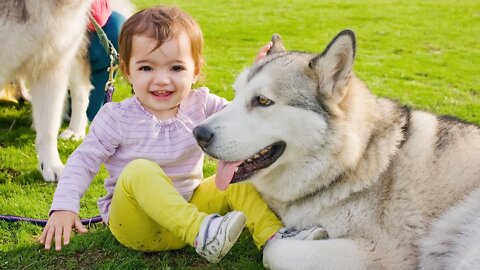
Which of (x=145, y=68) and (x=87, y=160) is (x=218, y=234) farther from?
(x=145, y=68)

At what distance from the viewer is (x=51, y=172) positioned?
4430mm

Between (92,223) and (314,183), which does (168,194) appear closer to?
(314,183)

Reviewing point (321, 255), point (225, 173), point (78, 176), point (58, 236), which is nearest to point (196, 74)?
point (225, 173)

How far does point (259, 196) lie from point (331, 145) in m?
0.63

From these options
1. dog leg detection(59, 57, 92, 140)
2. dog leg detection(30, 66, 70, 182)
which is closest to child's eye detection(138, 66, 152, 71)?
dog leg detection(30, 66, 70, 182)

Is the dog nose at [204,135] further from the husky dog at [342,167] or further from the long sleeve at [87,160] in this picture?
the long sleeve at [87,160]

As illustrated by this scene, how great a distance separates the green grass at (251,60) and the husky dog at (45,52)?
14.8 inches

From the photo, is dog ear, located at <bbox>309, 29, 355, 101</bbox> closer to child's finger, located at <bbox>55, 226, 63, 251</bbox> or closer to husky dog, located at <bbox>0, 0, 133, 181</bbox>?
child's finger, located at <bbox>55, 226, 63, 251</bbox>

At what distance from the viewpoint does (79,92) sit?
5.36 meters

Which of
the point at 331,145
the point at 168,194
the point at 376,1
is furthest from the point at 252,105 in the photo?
the point at 376,1

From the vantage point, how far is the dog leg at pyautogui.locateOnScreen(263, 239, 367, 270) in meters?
2.67

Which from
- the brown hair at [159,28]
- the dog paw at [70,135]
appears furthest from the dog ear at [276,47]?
the dog paw at [70,135]

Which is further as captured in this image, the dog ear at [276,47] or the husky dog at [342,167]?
the dog ear at [276,47]

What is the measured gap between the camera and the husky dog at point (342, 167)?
2.74 metres
